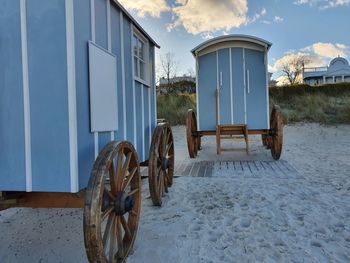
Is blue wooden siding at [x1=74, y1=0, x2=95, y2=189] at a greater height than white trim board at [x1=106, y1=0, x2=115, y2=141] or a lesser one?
lesser

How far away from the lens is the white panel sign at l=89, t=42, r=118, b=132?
2.33 m

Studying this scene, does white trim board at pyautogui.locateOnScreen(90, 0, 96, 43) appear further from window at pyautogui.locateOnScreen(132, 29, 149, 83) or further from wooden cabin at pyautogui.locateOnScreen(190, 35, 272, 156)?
wooden cabin at pyautogui.locateOnScreen(190, 35, 272, 156)

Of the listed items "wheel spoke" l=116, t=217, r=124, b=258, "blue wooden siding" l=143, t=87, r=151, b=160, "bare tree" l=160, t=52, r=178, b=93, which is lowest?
"wheel spoke" l=116, t=217, r=124, b=258

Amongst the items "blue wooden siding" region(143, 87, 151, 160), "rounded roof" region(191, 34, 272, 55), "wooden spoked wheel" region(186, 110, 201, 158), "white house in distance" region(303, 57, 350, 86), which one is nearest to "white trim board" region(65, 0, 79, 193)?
"blue wooden siding" region(143, 87, 151, 160)

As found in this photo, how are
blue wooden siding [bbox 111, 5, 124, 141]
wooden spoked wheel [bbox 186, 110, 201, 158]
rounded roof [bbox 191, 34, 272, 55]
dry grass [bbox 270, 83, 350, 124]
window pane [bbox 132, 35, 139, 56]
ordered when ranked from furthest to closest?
1. dry grass [bbox 270, 83, 350, 124]
2. wooden spoked wheel [bbox 186, 110, 201, 158]
3. rounded roof [bbox 191, 34, 272, 55]
4. window pane [bbox 132, 35, 139, 56]
5. blue wooden siding [bbox 111, 5, 124, 141]

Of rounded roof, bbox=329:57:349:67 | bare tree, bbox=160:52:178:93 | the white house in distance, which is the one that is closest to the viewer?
bare tree, bbox=160:52:178:93

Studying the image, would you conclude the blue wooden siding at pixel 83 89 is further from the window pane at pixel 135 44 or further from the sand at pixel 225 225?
the window pane at pixel 135 44

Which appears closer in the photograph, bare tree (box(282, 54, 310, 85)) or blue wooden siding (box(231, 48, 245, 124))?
blue wooden siding (box(231, 48, 245, 124))

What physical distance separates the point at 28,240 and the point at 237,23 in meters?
11.6

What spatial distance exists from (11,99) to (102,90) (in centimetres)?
74

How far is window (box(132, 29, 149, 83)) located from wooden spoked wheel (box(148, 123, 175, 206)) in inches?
31.2

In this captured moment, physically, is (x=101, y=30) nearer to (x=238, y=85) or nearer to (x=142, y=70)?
(x=142, y=70)

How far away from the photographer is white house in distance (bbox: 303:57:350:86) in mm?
29422

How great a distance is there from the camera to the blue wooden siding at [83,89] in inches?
83.0
